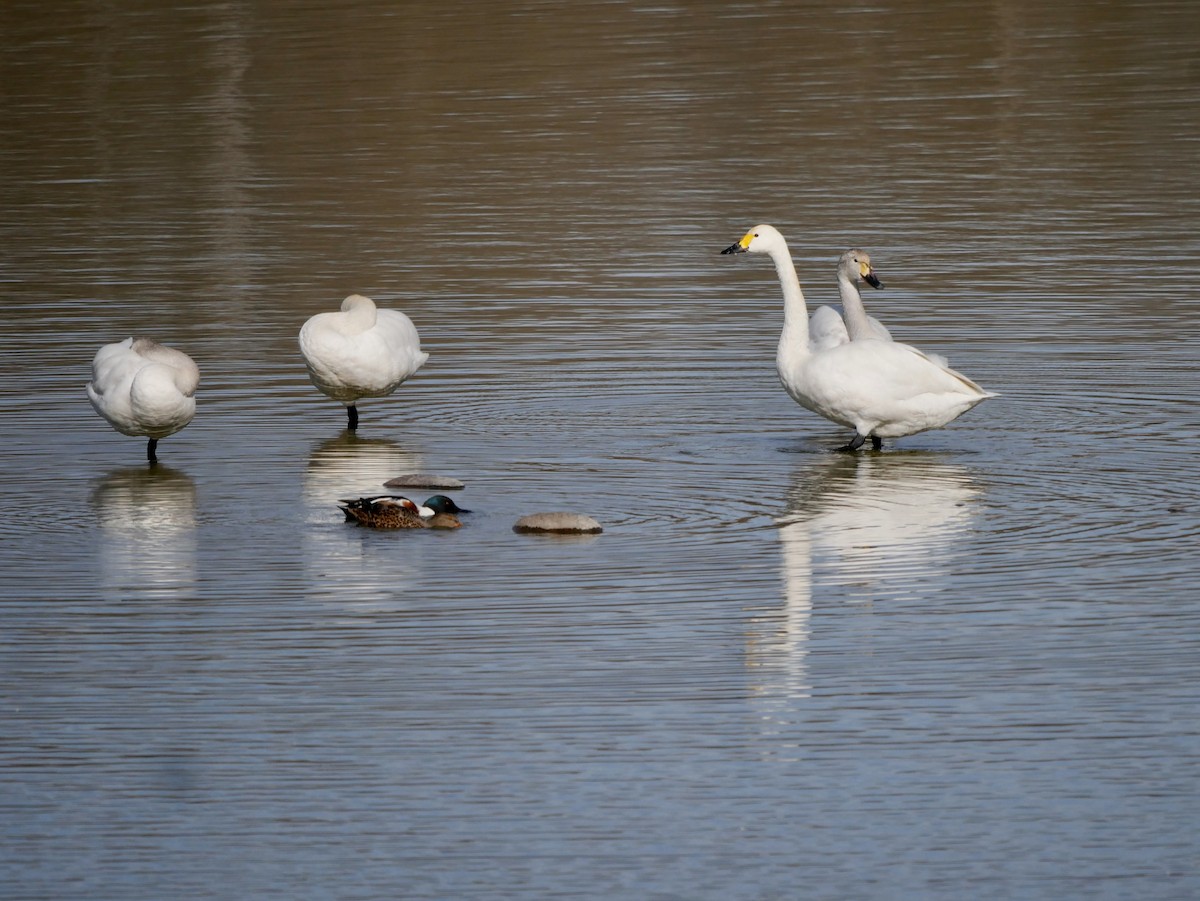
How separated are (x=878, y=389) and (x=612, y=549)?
2895 millimetres

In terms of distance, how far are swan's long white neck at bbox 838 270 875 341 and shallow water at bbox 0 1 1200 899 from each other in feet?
2.19

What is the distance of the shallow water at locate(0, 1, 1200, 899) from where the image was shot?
7582 millimetres

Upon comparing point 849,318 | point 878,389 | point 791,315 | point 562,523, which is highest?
point 791,315

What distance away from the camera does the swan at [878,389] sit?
1362 centimetres

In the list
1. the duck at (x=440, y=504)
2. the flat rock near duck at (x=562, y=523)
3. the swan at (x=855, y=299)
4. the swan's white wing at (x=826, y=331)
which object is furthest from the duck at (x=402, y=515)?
the swan at (x=855, y=299)

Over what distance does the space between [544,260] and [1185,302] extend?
5832 millimetres

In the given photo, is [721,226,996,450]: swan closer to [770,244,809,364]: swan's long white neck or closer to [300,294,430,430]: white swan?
[770,244,809,364]: swan's long white neck

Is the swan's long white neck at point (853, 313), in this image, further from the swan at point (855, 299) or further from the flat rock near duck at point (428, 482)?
the flat rock near duck at point (428, 482)

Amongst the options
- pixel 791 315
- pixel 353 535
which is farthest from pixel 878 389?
pixel 353 535

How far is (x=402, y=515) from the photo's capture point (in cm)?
1172

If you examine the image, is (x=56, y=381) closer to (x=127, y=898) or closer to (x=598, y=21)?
(x=127, y=898)

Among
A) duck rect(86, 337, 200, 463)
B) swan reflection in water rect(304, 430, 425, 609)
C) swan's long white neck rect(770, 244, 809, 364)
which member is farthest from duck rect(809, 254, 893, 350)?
duck rect(86, 337, 200, 463)

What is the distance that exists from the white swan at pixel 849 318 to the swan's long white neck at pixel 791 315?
0.19 metres

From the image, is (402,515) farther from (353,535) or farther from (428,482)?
(428,482)
